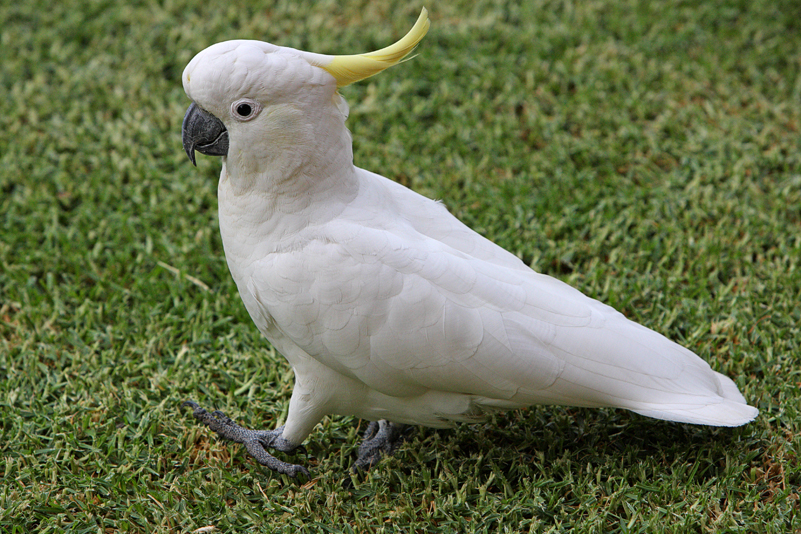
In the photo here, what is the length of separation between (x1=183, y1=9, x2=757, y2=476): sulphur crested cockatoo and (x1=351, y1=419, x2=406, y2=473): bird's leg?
39 cm

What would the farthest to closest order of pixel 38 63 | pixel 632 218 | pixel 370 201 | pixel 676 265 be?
pixel 38 63, pixel 632 218, pixel 676 265, pixel 370 201

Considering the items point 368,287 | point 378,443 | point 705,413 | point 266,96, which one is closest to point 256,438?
point 378,443

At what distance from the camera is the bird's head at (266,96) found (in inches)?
72.2

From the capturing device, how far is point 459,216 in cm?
336

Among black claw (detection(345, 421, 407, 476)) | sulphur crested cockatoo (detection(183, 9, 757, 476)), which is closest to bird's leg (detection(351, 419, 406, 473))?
black claw (detection(345, 421, 407, 476))

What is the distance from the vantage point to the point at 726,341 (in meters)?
2.76

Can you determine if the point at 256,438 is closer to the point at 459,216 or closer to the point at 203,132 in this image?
the point at 203,132

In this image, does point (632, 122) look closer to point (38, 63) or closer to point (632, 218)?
point (632, 218)

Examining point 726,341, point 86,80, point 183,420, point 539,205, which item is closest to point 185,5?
point 86,80

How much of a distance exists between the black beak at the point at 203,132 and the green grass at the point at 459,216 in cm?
105

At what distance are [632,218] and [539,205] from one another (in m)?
0.44

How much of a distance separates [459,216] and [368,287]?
1.48 meters

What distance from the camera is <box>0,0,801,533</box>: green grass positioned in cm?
228

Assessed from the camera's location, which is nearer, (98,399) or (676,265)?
(98,399)
